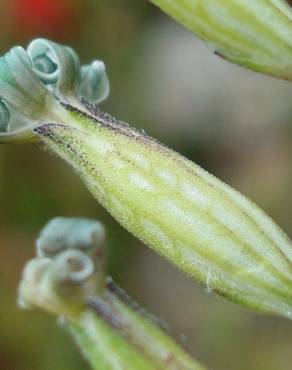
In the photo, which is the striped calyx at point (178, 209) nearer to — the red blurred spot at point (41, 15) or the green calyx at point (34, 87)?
the green calyx at point (34, 87)

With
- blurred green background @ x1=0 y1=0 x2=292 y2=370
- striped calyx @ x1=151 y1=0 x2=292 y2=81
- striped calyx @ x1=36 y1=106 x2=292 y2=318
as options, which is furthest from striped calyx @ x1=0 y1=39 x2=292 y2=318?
blurred green background @ x1=0 y1=0 x2=292 y2=370

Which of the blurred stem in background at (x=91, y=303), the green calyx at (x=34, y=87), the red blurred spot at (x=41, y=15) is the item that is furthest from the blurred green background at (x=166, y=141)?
the green calyx at (x=34, y=87)

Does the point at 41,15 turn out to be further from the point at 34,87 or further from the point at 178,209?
the point at 178,209

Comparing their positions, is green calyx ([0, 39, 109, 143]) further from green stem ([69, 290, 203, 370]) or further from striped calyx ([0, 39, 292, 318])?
green stem ([69, 290, 203, 370])

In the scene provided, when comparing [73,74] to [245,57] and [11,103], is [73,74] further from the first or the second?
[245,57]

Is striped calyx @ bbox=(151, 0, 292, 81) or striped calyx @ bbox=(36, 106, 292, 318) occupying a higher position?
striped calyx @ bbox=(151, 0, 292, 81)

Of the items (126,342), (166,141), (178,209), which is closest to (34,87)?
(178,209)

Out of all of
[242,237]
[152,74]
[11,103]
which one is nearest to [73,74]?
[11,103]
